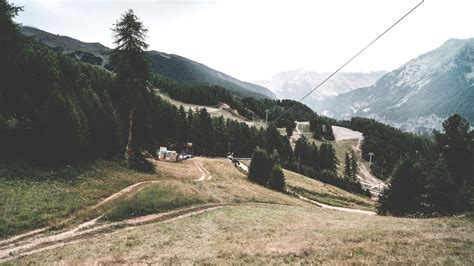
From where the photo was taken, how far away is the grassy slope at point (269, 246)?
48.3 feet

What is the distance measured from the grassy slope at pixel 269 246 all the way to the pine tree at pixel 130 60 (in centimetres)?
2192

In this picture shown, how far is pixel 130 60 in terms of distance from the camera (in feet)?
146

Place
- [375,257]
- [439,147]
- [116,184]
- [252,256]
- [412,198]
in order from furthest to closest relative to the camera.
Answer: [439,147] < [412,198] < [116,184] < [252,256] < [375,257]

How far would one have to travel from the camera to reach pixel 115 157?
4862 centimetres

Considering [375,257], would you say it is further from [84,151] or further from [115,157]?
[115,157]

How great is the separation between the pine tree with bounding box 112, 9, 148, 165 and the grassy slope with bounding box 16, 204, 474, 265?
2192 cm

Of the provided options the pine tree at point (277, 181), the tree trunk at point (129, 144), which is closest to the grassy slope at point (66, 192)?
the tree trunk at point (129, 144)

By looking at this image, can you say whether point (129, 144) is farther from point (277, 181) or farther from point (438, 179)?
point (438, 179)

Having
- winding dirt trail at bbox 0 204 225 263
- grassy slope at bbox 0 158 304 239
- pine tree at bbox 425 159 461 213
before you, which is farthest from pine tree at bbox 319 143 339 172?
winding dirt trail at bbox 0 204 225 263

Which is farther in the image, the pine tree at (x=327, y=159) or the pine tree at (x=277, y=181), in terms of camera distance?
the pine tree at (x=327, y=159)

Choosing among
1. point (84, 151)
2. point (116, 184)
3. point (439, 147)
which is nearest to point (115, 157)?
point (84, 151)

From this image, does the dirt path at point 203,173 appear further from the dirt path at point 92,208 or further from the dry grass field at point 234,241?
the dry grass field at point 234,241

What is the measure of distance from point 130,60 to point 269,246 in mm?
33937

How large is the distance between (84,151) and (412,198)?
1754 inches
